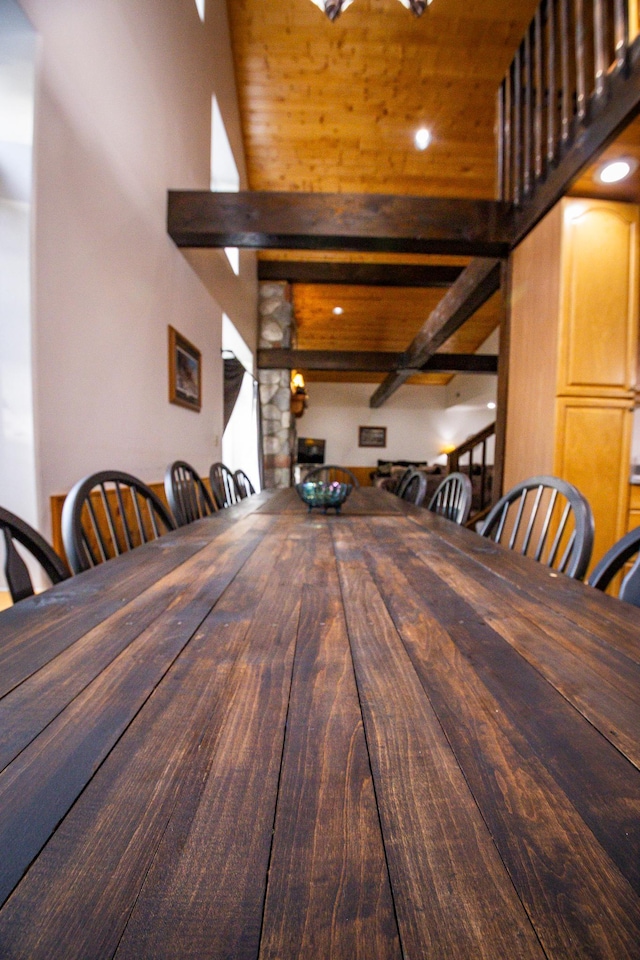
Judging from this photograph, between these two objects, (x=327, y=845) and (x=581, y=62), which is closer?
(x=327, y=845)

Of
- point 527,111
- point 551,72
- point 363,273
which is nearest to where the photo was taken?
point 551,72

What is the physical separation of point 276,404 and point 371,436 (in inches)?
197

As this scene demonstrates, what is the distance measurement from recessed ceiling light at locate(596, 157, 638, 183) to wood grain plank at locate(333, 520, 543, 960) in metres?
2.67

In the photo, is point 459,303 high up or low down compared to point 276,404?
up

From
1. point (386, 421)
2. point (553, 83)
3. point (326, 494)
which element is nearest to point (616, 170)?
point (553, 83)

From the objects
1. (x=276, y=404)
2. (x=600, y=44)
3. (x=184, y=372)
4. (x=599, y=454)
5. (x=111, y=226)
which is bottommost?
(x=599, y=454)

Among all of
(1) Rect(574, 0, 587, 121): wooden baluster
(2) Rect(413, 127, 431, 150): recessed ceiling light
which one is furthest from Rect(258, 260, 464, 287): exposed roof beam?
(1) Rect(574, 0, 587, 121): wooden baluster

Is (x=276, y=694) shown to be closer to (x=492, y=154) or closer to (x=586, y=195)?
(x=586, y=195)

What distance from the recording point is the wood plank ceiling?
11.0 feet

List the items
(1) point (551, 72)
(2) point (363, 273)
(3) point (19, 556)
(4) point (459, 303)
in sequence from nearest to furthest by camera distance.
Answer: (3) point (19, 556) < (1) point (551, 72) < (4) point (459, 303) < (2) point (363, 273)

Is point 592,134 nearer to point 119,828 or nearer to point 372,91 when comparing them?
point 372,91

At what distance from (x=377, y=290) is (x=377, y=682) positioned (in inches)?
280

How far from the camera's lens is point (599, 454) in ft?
7.68

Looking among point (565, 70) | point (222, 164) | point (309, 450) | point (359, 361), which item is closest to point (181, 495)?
point (565, 70)
